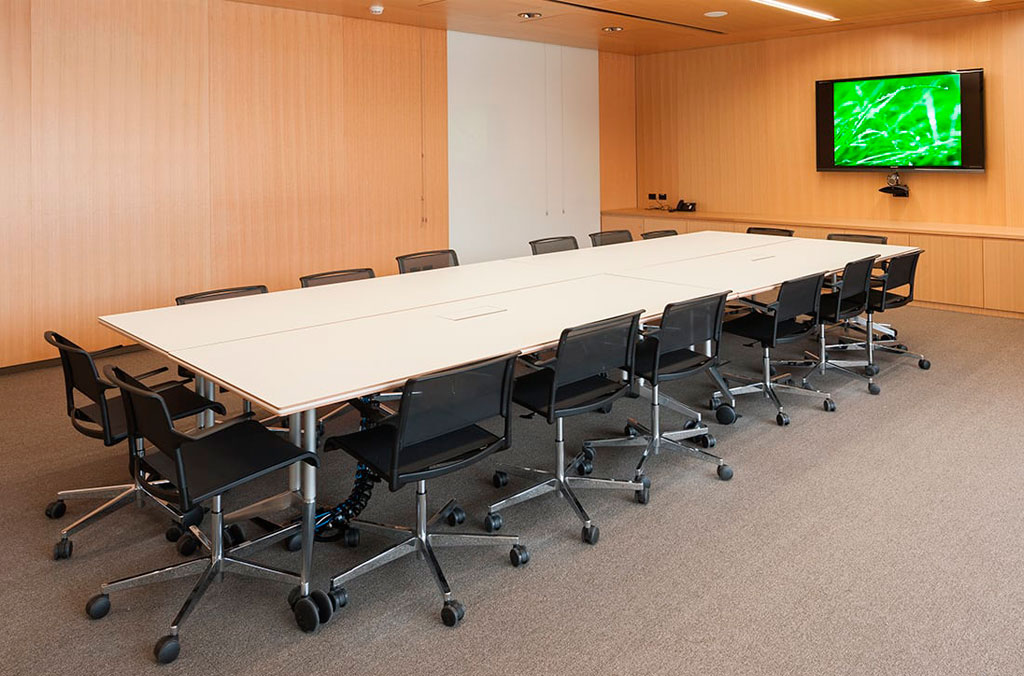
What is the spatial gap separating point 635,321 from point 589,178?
6.75 m

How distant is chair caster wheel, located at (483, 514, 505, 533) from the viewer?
351cm

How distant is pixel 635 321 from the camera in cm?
370

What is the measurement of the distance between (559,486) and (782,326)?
2081 millimetres

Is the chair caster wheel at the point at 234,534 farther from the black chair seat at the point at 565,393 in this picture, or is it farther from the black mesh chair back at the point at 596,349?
the black mesh chair back at the point at 596,349

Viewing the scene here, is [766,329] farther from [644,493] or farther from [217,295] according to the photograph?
[217,295]

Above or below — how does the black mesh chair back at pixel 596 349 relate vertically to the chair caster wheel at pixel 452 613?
above

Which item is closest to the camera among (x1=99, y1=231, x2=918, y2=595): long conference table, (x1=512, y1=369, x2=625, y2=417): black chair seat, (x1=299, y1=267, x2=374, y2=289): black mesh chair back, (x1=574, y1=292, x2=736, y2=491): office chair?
(x1=99, y1=231, x2=918, y2=595): long conference table

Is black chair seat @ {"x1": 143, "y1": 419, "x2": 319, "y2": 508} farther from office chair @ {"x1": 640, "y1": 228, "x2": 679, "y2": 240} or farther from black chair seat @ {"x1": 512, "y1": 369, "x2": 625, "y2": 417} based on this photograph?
office chair @ {"x1": 640, "y1": 228, "x2": 679, "y2": 240}

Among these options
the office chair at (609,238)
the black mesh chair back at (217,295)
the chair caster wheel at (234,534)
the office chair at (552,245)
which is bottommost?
the chair caster wheel at (234,534)

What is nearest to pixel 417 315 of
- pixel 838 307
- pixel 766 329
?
pixel 766 329

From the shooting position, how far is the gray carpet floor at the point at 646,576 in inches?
105

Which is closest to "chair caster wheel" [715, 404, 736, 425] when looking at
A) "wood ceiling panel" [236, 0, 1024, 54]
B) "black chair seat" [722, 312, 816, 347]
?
"black chair seat" [722, 312, 816, 347]

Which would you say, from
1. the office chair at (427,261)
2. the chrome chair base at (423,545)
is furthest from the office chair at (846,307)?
the chrome chair base at (423,545)

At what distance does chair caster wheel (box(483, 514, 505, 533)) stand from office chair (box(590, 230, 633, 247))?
385cm
